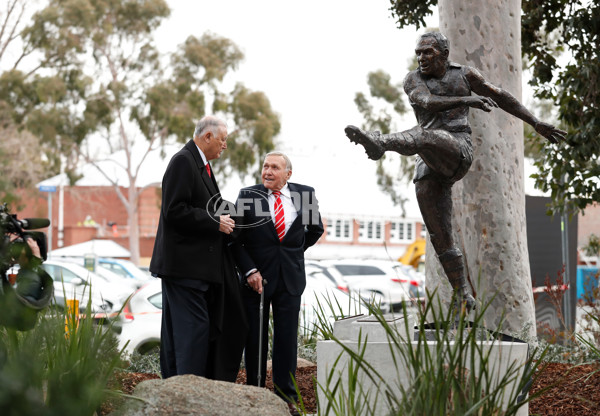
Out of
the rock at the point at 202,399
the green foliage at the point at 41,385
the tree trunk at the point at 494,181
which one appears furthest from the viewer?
the tree trunk at the point at 494,181

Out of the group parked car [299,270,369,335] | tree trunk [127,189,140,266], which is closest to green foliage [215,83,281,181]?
tree trunk [127,189,140,266]

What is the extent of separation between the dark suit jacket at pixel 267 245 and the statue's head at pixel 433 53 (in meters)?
1.33

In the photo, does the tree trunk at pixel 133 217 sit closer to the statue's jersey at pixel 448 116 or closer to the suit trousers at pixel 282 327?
the suit trousers at pixel 282 327

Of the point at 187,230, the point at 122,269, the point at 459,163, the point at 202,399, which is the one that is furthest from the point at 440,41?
the point at 122,269

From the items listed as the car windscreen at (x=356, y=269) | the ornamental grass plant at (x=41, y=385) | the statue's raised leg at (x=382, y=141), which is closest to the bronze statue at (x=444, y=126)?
the statue's raised leg at (x=382, y=141)

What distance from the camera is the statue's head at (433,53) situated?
4828mm

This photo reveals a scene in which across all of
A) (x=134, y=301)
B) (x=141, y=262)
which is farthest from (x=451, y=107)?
(x=141, y=262)

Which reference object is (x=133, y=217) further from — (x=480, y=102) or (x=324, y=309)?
(x=480, y=102)

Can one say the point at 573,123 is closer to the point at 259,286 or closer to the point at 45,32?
the point at 259,286

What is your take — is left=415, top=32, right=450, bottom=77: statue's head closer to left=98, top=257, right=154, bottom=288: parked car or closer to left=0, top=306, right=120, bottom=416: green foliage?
left=0, top=306, right=120, bottom=416: green foliage

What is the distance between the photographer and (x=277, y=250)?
5641 millimetres

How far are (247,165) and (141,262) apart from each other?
15861 mm

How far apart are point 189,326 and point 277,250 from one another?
30.9 inches

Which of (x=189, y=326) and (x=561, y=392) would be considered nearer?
(x=189, y=326)
